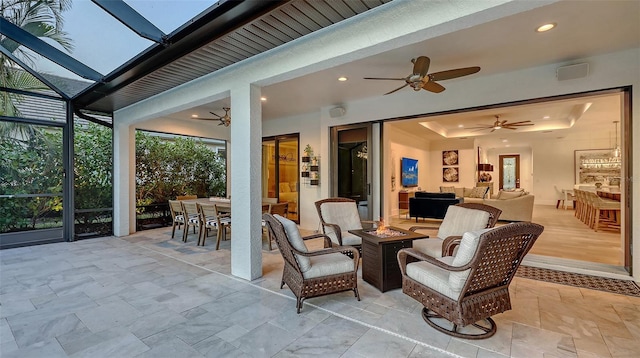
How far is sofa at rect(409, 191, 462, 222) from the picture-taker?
7473 millimetres

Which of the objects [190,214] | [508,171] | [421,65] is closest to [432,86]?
[421,65]

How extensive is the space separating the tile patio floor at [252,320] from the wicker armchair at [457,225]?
0.69 meters

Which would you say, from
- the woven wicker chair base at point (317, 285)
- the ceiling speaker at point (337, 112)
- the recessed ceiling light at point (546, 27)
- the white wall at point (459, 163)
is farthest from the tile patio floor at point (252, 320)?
the white wall at point (459, 163)

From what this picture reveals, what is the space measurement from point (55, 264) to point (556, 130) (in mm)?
13654

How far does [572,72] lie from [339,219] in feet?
12.4

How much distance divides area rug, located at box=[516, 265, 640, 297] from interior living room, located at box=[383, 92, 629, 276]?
1.40 feet

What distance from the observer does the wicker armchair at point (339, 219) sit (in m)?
4.00

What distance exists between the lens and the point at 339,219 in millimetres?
4387

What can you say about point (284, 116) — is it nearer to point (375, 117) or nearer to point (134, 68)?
point (375, 117)

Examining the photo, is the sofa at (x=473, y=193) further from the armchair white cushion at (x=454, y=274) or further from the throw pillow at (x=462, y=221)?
the armchair white cushion at (x=454, y=274)

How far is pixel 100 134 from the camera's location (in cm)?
633

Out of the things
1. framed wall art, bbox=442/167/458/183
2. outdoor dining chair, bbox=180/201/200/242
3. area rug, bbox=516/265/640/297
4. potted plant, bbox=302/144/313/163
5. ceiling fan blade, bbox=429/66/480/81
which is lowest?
area rug, bbox=516/265/640/297

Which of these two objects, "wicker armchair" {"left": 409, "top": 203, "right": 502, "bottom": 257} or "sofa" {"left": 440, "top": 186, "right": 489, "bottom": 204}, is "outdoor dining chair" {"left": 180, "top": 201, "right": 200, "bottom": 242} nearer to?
"wicker armchair" {"left": 409, "top": 203, "right": 502, "bottom": 257}


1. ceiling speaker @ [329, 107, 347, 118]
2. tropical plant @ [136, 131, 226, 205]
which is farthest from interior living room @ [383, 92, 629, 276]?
tropical plant @ [136, 131, 226, 205]
